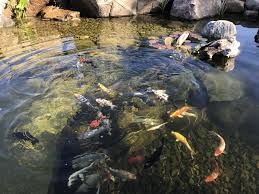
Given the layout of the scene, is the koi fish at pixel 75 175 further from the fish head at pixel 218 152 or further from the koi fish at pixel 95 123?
the fish head at pixel 218 152

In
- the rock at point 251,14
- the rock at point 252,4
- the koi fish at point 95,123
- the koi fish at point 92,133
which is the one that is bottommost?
the rock at point 251,14

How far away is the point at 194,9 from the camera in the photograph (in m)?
11.2

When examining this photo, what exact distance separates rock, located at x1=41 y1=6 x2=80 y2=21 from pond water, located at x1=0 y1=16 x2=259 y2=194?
7.81ft

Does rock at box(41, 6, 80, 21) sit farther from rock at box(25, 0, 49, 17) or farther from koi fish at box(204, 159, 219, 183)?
koi fish at box(204, 159, 219, 183)

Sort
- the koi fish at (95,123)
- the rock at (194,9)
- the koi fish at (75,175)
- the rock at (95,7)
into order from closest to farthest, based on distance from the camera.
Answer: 1. the koi fish at (75,175)
2. the koi fish at (95,123)
3. the rock at (194,9)
4. the rock at (95,7)

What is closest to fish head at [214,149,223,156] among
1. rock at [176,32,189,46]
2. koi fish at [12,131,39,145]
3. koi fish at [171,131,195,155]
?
koi fish at [171,131,195,155]

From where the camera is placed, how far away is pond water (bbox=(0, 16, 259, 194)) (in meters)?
4.52

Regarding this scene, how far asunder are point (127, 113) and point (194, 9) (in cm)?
664

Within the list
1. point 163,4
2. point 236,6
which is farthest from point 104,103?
point 236,6

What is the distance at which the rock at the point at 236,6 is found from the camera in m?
11.8

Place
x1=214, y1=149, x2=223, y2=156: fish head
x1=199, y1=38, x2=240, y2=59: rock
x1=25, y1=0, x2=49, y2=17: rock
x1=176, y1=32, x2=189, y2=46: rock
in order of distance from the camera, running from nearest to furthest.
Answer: x1=214, y1=149, x2=223, y2=156: fish head, x1=199, y1=38, x2=240, y2=59: rock, x1=176, y1=32, x2=189, y2=46: rock, x1=25, y1=0, x2=49, y2=17: rock

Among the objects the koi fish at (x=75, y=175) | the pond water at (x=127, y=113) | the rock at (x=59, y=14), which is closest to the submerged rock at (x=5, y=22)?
the rock at (x=59, y=14)

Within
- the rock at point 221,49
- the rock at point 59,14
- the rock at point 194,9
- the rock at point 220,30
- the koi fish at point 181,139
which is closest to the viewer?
the koi fish at point 181,139

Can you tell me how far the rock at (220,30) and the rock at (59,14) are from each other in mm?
4829
